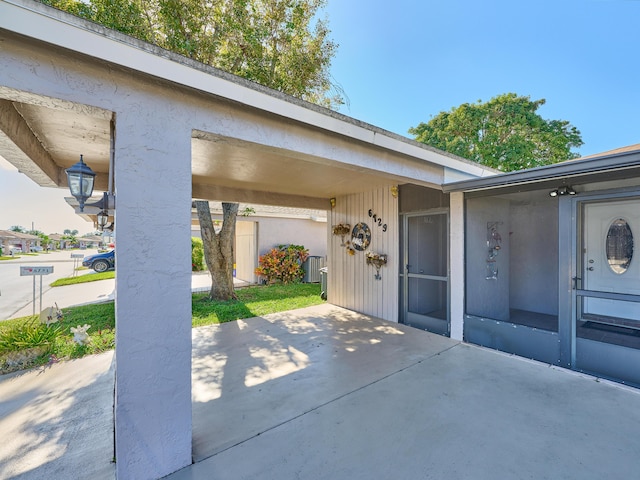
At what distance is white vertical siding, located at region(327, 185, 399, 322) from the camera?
560 cm

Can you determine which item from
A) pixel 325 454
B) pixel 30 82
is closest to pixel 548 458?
pixel 325 454

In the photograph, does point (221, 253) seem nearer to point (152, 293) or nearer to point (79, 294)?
point (79, 294)

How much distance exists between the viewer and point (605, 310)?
13.8ft

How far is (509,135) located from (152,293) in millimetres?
16416

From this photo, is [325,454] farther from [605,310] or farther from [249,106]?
[605,310]

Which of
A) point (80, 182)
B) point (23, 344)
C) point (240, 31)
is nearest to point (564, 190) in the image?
point (80, 182)

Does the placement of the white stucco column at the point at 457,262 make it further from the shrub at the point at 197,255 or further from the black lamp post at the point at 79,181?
the shrub at the point at 197,255

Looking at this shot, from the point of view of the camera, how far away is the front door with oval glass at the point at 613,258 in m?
3.95

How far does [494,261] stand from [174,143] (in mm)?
5495

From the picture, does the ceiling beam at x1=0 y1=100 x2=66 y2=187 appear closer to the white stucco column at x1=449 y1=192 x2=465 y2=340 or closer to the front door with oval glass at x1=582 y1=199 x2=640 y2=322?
the white stucco column at x1=449 y1=192 x2=465 y2=340

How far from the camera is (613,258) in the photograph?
409cm

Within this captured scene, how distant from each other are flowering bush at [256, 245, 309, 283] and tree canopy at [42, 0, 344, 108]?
5.54 meters

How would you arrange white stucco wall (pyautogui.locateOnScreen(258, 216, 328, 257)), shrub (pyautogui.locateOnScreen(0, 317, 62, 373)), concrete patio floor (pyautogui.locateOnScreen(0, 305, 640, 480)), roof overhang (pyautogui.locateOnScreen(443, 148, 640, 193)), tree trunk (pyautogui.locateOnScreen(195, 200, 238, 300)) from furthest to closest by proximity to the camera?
white stucco wall (pyautogui.locateOnScreen(258, 216, 328, 257)), tree trunk (pyautogui.locateOnScreen(195, 200, 238, 300)), shrub (pyautogui.locateOnScreen(0, 317, 62, 373)), roof overhang (pyautogui.locateOnScreen(443, 148, 640, 193)), concrete patio floor (pyautogui.locateOnScreen(0, 305, 640, 480))

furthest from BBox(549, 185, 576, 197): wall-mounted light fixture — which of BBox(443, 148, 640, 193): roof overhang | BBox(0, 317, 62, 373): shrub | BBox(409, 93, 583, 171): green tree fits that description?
BBox(409, 93, 583, 171): green tree
